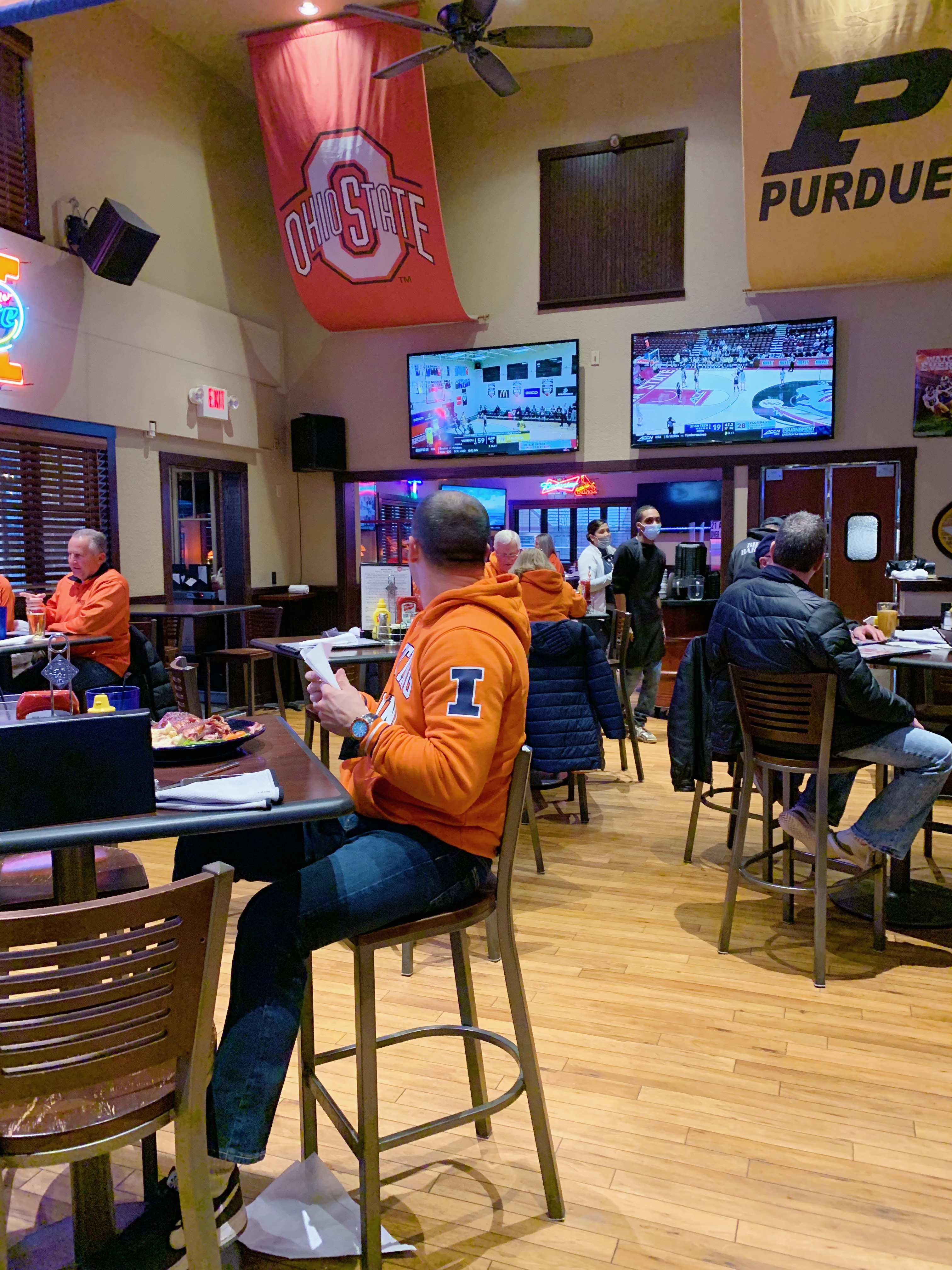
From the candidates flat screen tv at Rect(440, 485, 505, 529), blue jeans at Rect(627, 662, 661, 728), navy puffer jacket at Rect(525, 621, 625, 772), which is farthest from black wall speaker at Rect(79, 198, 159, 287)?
blue jeans at Rect(627, 662, 661, 728)

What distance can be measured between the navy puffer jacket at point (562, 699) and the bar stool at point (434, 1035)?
2.09 m

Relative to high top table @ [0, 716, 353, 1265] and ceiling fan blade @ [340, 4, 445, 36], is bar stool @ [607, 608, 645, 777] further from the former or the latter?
ceiling fan blade @ [340, 4, 445, 36]

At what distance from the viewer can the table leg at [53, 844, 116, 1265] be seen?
1622mm

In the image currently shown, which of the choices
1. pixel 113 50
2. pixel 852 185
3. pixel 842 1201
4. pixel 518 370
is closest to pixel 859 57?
pixel 852 185

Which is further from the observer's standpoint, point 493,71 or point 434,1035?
point 493,71

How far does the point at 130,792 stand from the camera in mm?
1434

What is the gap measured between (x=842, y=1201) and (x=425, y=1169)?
920 millimetres

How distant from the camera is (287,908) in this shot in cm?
162

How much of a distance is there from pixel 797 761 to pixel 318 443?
672 centimetres

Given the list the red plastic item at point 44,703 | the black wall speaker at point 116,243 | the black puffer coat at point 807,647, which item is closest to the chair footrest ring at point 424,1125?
the red plastic item at point 44,703

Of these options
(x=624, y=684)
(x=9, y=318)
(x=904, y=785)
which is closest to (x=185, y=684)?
(x=904, y=785)

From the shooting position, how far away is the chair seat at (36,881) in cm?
209

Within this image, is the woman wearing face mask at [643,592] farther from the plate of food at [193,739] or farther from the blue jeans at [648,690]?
the plate of food at [193,739]

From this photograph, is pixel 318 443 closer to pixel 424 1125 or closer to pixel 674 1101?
pixel 674 1101
